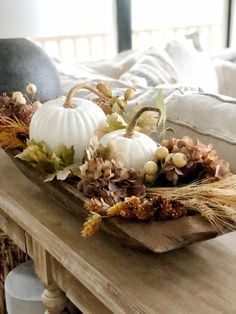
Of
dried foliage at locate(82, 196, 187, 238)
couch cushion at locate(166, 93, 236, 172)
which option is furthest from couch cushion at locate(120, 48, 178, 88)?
dried foliage at locate(82, 196, 187, 238)

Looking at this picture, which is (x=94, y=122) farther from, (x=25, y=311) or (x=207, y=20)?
(x=207, y=20)

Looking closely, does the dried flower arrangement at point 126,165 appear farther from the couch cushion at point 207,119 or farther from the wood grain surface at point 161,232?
the couch cushion at point 207,119

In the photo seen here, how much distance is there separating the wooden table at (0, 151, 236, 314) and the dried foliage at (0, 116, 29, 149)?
5.4 inches

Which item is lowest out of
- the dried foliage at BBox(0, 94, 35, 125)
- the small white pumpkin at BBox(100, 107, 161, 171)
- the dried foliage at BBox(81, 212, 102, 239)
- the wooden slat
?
the wooden slat

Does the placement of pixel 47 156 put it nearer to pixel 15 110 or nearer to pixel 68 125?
pixel 68 125

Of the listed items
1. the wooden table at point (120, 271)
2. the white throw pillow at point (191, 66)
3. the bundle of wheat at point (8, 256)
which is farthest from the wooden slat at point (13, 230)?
the white throw pillow at point (191, 66)

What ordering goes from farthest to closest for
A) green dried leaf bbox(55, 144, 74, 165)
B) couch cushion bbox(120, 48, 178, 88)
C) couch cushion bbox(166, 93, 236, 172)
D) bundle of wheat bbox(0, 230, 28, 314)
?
couch cushion bbox(120, 48, 178, 88), bundle of wheat bbox(0, 230, 28, 314), couch cushion bbox(166, 93, 236, 172), green dried leaf bbox(55, 144, 74, 165)

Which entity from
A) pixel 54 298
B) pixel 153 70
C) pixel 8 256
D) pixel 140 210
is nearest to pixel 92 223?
pixel 140 210

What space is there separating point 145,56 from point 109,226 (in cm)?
180

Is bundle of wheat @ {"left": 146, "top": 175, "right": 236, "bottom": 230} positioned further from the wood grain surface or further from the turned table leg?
the turned table leg

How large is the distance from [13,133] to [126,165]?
15.0 inches

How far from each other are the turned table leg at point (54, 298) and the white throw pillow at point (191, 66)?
1667 mm

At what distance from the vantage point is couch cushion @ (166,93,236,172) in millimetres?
1077

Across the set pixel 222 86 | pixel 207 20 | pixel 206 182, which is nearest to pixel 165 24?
pixel 207 20
